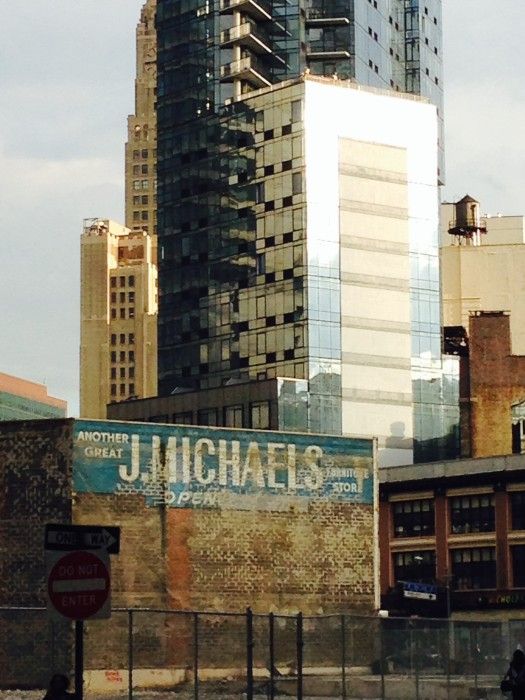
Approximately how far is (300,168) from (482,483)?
44.3 meters

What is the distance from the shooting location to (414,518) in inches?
4222

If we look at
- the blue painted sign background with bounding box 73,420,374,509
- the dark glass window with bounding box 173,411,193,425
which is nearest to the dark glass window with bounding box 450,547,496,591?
the blue painted sign background with bounding box 73,420,374,509

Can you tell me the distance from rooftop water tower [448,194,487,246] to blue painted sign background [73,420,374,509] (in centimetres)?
8112

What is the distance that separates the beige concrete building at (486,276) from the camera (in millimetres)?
145375

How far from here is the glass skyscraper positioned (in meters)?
139

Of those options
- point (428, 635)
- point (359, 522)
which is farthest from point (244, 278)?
point (428, 635)

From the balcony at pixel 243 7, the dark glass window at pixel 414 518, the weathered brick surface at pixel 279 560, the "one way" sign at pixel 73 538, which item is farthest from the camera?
the balcony at pixel 243 7

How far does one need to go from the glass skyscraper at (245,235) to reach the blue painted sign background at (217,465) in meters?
62.4

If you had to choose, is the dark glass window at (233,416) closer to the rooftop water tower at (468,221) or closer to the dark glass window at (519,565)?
the rooftop water tower at (468,221)

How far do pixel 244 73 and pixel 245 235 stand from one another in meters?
16.2

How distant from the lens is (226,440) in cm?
6894

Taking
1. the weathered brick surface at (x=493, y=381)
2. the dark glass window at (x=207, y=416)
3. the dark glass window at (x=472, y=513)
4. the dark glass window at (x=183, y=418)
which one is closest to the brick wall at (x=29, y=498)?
the dark glass window at (x=472, y=513)

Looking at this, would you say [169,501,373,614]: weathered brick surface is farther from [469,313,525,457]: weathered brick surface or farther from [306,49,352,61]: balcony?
[306,49,352,61]: balcony

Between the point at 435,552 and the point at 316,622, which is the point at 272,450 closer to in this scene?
the point at 316,622
